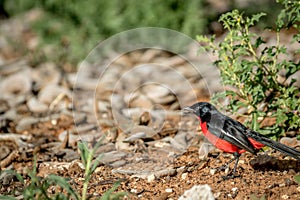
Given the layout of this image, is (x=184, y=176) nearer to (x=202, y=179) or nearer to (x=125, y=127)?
(x=202, y=179)

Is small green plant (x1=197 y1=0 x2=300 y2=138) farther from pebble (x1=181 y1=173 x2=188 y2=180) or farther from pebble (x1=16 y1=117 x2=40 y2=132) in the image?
pebble (x1=16 y1=117 x2=40 y2=132)

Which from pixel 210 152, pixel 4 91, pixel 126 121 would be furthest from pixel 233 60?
pixel 4 91

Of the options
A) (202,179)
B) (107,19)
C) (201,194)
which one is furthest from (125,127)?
(201,194)

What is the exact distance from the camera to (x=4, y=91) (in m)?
7.56

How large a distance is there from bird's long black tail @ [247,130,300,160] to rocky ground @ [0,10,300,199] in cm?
20

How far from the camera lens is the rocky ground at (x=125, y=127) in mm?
4688

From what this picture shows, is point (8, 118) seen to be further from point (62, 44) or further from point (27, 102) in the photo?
point (62, 44)

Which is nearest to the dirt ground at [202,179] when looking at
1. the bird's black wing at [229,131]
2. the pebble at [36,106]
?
the bird's black wing at [229,131]

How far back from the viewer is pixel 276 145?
448 centimetres

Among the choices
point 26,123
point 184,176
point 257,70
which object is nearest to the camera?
point 184,176

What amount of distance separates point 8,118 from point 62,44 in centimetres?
158

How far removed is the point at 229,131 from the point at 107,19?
11.1 feet

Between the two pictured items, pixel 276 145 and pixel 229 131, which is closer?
pixel 276 145

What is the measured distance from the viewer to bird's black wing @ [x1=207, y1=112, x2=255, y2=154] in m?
4.58
